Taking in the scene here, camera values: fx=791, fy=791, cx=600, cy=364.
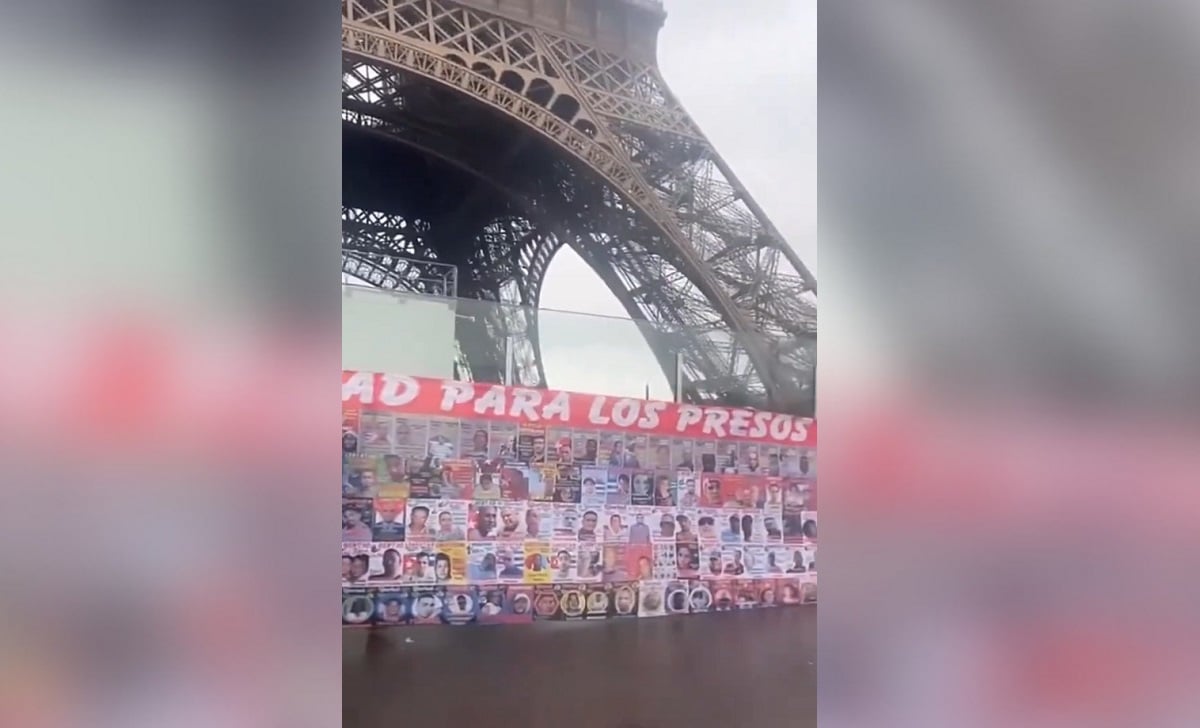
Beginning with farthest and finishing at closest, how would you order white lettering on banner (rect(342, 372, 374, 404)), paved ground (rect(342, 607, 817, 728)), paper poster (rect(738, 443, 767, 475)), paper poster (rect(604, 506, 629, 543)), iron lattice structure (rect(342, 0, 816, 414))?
iron lattice structure (rect(342, 0, 816, 414)), paper poster (rect(738, 443, 767, 475)), paper poster (rect(604, 506, 629, 543)), white lettering on banner (rect(342, 372, 374, 404)), paved ground (rect(342, 607, 817, 728))

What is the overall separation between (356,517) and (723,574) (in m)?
1.58

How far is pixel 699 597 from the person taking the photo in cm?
337

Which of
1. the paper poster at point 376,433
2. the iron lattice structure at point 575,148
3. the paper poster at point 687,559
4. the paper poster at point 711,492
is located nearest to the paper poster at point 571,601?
the paper poster at point 687,559

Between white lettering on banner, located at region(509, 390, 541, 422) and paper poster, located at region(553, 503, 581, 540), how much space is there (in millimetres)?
372

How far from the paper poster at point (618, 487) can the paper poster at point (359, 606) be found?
3.25ft

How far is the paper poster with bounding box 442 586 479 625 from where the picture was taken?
9.54 ft

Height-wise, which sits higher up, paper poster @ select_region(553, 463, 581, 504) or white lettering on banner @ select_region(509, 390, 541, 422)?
white lettering on banner @ select_region(509, 390, 541, 422)

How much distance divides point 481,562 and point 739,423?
1.32 m

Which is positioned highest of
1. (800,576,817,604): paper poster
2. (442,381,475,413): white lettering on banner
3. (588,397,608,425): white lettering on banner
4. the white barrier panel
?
the white barrier panel

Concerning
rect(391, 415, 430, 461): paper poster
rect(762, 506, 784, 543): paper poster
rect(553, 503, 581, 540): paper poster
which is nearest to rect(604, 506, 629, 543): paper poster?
rect(553, 503, 581, 540): paper poster

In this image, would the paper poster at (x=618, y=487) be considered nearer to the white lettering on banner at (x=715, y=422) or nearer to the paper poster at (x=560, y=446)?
the paper poster at (x=560, y=446)

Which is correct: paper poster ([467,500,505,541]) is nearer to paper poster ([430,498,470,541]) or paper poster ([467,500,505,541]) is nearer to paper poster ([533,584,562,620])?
paper poster ([430,498,470,541])

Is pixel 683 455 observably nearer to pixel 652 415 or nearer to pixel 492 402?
pixel 652 415

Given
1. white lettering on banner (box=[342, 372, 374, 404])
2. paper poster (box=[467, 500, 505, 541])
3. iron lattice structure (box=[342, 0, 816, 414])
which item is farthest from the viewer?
iron lattice structure (box=[342, 0, 816, 414])
